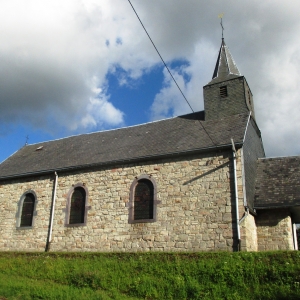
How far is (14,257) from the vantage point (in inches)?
563

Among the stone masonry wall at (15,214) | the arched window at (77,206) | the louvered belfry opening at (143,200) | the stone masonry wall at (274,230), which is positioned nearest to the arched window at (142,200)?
the louvered belfry opening at (143,200)

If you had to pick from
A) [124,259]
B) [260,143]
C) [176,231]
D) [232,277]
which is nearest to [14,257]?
[124,259]

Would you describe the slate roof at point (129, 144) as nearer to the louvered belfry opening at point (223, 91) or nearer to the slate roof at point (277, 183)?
the louvered belfry opening at point (223, 91)

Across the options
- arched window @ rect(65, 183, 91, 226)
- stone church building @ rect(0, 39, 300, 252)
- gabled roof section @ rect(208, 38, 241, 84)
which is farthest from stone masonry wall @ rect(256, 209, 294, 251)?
gabled roof section @ rect(208, 38, 241, 84)

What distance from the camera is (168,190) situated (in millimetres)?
14555

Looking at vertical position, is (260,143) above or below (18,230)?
above

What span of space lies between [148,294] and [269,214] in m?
6.48

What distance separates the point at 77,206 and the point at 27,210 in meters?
3.19

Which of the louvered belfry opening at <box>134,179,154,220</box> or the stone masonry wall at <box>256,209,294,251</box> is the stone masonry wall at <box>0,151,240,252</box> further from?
the stone masonry wall at <box>256,209,294,251</box>

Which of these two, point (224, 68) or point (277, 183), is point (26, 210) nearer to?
point (277, 183)

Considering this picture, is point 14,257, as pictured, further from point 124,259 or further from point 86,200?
point 124,259

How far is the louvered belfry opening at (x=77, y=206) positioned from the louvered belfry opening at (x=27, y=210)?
254cm

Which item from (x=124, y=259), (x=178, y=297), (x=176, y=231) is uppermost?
(x=176, y=231)

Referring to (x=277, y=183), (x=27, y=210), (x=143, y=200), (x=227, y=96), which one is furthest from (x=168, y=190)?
(x=27, y=210)
